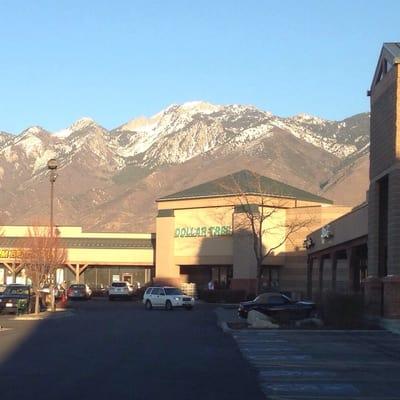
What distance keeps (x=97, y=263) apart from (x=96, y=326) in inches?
2038

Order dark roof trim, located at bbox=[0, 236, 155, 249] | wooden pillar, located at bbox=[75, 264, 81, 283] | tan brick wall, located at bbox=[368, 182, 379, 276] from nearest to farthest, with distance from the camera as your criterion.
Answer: tan brick wall, located at bbox=[368, 182, 379, 276]
dark roof trim, located at bbox=[0, 236, 155, 249]
wooden pillar, located at bbox=[75, 264, 81, 283]

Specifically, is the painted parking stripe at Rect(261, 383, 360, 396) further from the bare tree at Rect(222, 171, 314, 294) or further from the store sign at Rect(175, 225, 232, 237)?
the store sign at Rect(175, 225, 232, 237)

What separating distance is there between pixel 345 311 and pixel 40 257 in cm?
3652

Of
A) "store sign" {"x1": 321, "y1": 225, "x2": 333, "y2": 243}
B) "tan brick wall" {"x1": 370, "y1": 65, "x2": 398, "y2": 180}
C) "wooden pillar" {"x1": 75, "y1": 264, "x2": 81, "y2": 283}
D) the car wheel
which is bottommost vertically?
the car wheel

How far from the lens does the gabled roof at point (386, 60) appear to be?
30.9 m

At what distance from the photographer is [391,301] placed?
99.1ft

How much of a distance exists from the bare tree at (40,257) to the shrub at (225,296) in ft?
40.6

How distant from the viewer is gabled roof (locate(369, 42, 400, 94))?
101 ft

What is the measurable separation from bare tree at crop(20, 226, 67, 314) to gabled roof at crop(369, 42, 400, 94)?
20571mm

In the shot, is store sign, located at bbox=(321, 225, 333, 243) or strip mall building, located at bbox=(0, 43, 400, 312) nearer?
strip mall building, located at bbox=(0, 43, 400, 312)

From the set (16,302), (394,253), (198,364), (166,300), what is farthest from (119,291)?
(198,364)

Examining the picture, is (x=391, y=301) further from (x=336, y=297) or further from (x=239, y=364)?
(x=239, y=364)

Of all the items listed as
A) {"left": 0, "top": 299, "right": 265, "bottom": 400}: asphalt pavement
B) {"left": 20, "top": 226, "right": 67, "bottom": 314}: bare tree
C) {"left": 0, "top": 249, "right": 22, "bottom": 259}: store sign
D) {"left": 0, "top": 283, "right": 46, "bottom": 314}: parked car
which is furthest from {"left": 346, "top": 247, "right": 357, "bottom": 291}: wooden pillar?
{"left": 0, "top": 249, "right": 22, "bottom": 259}: store sign

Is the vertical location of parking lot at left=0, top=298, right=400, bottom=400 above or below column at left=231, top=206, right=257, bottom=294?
below
